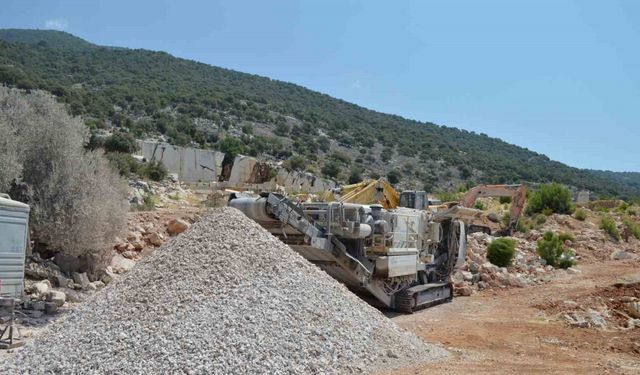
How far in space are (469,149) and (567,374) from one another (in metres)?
67.4

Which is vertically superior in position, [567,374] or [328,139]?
[328,139]

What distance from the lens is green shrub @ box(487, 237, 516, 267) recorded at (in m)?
19.3

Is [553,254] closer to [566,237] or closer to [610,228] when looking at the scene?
[566,237]

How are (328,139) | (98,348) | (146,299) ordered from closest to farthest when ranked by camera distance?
(98,348), (146,299), (328,139)

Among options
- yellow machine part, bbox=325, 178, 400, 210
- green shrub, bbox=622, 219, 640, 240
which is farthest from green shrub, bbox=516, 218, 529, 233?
yellow machine part, bbox=325, 178, 400, 210

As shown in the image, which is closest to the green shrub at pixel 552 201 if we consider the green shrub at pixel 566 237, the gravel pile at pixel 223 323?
the green shrub at pixel 566 237

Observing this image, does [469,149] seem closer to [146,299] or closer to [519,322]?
[519,322]

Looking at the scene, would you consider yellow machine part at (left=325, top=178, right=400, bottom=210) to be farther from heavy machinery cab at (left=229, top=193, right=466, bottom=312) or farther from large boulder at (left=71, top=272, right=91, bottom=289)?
large boulder at (left=71, top=272, right=91, bottom=289)

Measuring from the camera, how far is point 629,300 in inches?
543

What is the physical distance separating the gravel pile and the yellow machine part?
5.24 meters

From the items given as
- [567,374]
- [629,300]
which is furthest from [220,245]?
[629,300]

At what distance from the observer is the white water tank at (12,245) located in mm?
9094

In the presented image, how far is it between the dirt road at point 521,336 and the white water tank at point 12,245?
233 inches

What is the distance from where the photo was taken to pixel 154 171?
89.2 feet
